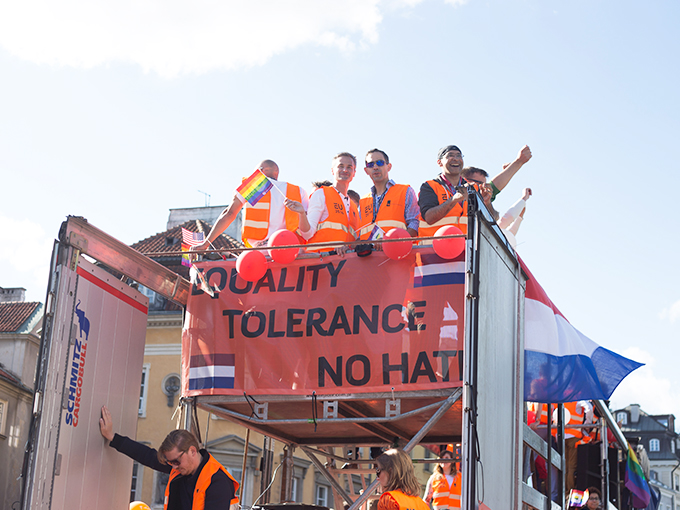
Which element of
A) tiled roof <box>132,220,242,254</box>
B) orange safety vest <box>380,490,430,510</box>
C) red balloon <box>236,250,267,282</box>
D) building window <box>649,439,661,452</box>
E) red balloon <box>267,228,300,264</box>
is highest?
tiled roof <box>132,220,242,254</box>

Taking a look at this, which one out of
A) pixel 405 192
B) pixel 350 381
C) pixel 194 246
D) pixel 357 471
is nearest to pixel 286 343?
pixel 350 381

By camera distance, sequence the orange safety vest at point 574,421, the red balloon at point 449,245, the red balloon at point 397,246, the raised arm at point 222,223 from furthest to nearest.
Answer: the orange safety vest at point 574,421 → the raised arm at point 222,223 → the red balloon at point 397,246 → the red balloon at point 449,245

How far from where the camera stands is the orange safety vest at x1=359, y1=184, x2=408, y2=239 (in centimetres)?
683

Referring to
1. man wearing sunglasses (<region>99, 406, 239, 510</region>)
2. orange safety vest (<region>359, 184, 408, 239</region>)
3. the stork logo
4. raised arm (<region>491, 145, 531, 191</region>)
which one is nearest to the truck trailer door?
the stork logo

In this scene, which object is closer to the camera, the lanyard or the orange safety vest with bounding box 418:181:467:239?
the orange safety vest with bounding box 418:181:467:239

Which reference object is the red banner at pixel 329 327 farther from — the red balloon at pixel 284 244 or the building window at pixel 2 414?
the building window at pixel 2 414

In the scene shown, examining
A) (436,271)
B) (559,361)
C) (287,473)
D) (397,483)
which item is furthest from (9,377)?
(397,483)

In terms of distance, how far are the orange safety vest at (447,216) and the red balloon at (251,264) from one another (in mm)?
1307

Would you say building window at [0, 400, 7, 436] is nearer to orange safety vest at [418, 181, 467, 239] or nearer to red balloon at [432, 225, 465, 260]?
orange safety vest at [418, 181, 467, 239]

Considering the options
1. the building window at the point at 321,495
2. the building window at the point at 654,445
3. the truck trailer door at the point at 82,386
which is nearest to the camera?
the truck trailer door at the point at 82,386

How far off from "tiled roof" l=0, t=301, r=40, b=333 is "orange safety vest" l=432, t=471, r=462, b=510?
2367 centimetres

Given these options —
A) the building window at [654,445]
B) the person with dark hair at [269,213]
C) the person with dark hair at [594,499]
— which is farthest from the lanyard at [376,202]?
the building window at [654,445]

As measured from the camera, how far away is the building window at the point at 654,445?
7212cm

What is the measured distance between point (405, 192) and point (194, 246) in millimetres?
1819
